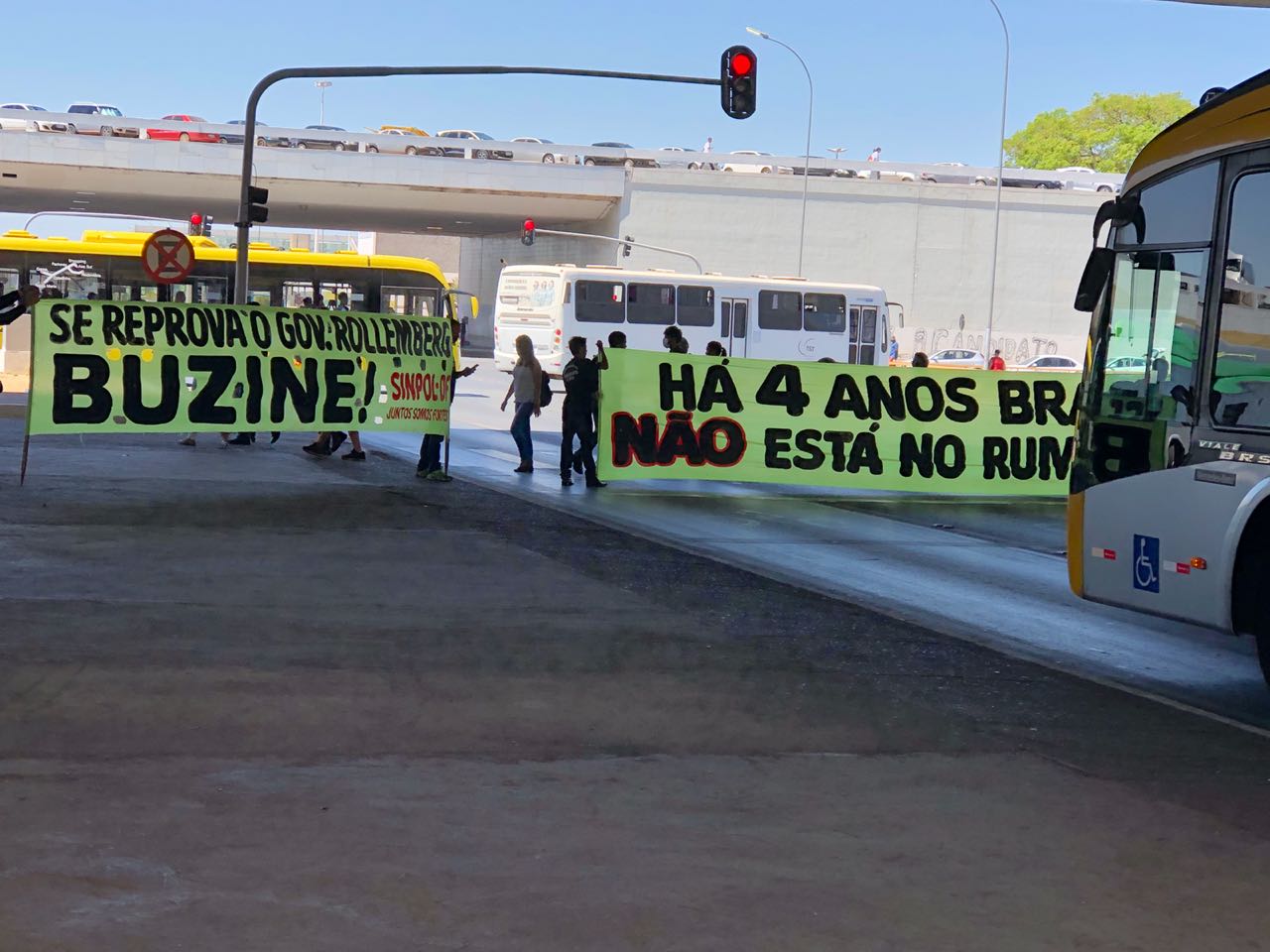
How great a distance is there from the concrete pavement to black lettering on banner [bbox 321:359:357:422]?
6.22 m

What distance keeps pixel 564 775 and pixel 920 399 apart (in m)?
13.8

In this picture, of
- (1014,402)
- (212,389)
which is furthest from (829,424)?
(212,389)

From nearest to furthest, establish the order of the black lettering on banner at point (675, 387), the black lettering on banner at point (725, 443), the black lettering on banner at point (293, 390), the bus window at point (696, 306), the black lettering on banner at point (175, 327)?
the black lettering on banner at point (175, 327)
the black lettering on banner at point (293, 390)
the black lettering on banner at point (675, 387)
the black lettering on banner at point (725, 443)
the bus window at point (696, 306)

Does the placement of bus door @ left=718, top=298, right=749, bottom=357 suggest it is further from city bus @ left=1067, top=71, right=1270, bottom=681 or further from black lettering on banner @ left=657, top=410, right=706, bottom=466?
city bus @ left=1067, top=71, right=1270, bottom=681

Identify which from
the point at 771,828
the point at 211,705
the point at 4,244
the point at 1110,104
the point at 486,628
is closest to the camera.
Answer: the point at 771,828

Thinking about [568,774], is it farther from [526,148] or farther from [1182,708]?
[526,148]

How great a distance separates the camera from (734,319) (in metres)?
44.4

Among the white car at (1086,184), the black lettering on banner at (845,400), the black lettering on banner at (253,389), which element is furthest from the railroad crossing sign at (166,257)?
the white car at (1086,184)

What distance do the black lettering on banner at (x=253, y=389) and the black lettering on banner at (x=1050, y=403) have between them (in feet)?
30.5

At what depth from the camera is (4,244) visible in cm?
3856

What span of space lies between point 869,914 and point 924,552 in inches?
396

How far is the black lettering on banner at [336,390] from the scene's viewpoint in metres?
17.9

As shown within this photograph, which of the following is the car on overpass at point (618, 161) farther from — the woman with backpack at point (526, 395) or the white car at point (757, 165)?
the woman with backpack at point (526, 395)

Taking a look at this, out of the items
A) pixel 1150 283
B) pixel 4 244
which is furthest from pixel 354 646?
pixel 4 244
